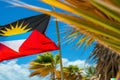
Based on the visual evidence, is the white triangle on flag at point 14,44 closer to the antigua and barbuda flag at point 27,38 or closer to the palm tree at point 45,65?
the antigua and barbuda flag at point 27,38

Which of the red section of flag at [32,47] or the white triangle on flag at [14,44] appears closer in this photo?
the red section of flag at [32,47]

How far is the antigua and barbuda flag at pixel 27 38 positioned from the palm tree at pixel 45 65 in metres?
43.4

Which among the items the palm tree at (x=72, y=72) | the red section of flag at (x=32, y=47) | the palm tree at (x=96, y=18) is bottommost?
the palm tree at (x=96, y=18)

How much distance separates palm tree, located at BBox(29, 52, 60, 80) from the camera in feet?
177

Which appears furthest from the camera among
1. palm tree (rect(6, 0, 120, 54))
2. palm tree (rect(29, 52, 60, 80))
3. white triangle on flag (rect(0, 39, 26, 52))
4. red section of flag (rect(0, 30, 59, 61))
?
palm tree (rect(29, 52, 60, 80))

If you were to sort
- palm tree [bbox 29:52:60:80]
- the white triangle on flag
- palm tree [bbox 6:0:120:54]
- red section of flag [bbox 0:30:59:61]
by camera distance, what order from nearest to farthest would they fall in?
1. palm tree [bbox 6:0:120:54]
2. red section of flag [bbox 0:30:59:61]
3. the white triangle on flag
4. palm tree [bbox 29:52:60:80]

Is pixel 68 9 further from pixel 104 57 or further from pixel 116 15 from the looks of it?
pixel 104 57

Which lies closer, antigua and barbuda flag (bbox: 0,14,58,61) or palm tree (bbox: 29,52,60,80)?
antigua and barbuda flag (bbox: 0,14,58,61)

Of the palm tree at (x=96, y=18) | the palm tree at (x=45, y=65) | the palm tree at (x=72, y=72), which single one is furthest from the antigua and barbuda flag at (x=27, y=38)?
the palm tree at (x=72, y=72)

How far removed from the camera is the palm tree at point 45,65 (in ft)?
177

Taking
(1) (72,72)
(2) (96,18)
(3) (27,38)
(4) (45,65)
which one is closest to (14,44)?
(3) (27,38)

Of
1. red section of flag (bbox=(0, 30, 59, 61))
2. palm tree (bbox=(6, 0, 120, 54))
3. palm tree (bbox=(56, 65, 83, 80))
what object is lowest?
palm tree (bbox=(6, 0, 120, 54))

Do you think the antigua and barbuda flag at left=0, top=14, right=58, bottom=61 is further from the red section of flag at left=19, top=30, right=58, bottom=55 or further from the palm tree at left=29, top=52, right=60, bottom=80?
the palm tree at left=29, top=52, right=60, bottom=80

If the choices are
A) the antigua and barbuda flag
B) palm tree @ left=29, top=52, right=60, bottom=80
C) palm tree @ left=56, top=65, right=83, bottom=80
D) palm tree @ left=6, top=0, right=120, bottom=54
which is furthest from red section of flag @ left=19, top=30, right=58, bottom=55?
palm tree @ left=56, top=65, right=83, bottom=80
